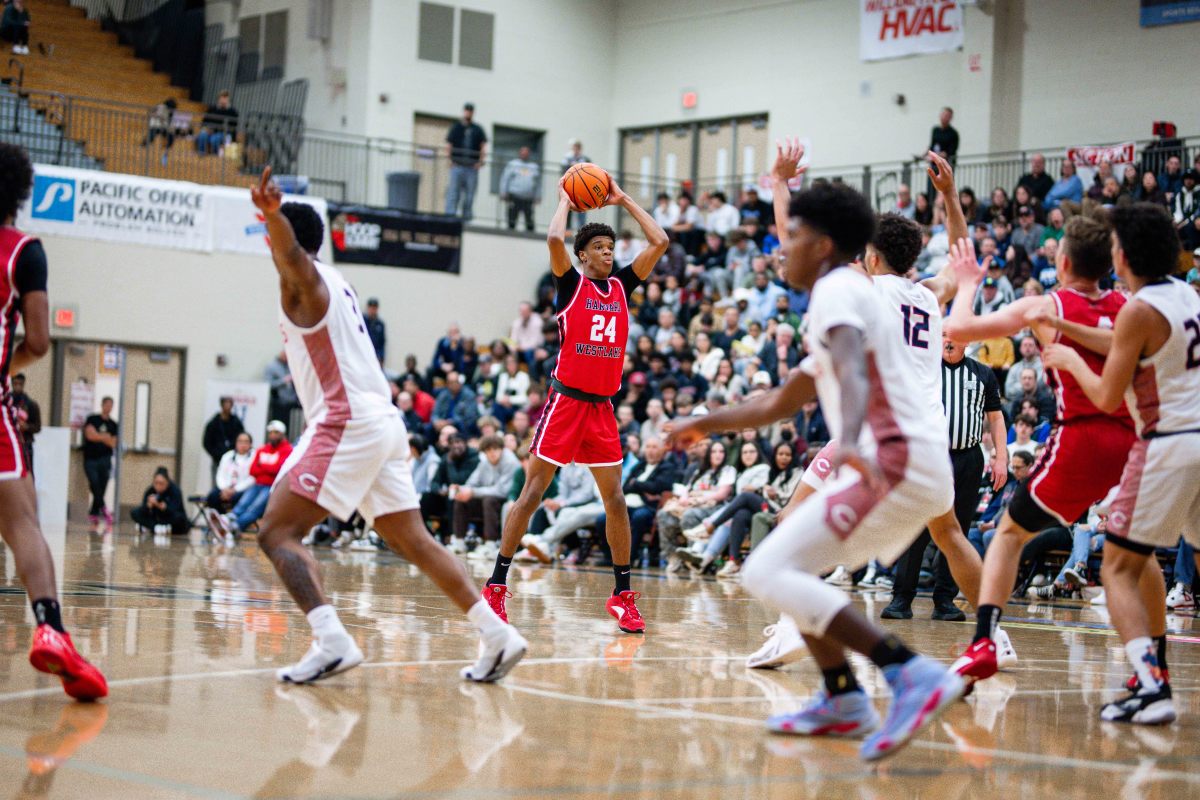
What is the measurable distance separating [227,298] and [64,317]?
2722mm

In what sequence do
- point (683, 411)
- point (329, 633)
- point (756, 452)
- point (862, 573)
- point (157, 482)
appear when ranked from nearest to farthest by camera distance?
1. point (329, 633)
2. point (862, 573)
3. point (756, 452)
4. point (683, 411)
5. point (157, 482)

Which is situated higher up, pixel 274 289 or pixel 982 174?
pixel 982 174

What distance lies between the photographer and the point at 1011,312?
19.7ft

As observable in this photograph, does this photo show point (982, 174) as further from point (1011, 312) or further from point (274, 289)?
point (1011, 312)

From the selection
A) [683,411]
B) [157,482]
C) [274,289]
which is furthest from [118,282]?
[683,411]

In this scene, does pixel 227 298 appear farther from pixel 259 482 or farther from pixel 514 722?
pixel 514 722

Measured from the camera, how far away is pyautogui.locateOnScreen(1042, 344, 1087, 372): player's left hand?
599 centimetres

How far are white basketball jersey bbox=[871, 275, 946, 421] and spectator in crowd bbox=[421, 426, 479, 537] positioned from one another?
42.7 ft

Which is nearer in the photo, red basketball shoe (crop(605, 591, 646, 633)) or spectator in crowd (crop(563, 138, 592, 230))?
red basketball shoe (crop(605, 591, 646, 633))

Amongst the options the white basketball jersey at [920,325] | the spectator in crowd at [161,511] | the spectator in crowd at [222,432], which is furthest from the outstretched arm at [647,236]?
the spectator in crowd at [222,432]

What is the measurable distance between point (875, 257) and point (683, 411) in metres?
11.8

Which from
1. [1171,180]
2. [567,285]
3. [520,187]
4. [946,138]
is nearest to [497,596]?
[567,285]

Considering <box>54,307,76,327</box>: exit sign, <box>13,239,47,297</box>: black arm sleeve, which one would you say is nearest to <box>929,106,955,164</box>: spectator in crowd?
<box>54,307,76,327</box>: exit sign

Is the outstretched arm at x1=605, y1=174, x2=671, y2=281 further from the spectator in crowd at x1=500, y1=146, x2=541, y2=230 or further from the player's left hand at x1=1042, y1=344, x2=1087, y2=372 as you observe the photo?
the spectator in crowd at x1=500, y1=146, x2=541, y2=230
